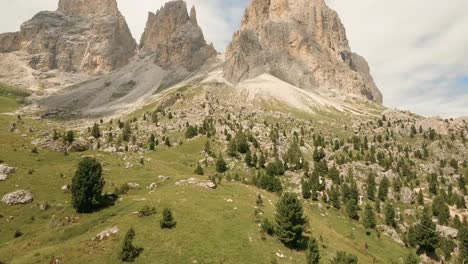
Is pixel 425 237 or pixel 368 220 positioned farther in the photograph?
pixel 368 220

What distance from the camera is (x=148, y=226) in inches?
2196

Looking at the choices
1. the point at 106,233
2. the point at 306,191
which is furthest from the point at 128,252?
the point at 306,191

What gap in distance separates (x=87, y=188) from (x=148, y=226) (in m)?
14.2

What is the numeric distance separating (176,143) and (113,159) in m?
53.0

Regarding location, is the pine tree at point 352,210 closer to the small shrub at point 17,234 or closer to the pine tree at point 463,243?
the pine tree at point 463,243

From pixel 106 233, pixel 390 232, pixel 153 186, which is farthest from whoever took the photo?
pixel 390 232

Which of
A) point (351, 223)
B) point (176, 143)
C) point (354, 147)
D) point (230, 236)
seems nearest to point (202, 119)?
point (176, 143)

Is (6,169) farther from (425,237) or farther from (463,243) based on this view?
(463,243)

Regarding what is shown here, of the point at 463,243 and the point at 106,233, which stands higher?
the point at 106,233

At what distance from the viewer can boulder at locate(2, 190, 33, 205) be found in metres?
65.0

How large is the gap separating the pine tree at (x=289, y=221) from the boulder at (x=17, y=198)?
146 ft

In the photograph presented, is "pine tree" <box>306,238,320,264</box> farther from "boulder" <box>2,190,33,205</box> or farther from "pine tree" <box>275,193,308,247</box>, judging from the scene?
"boulder" <box>2,190,33,205</box>

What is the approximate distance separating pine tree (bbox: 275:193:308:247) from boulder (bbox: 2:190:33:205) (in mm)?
44499

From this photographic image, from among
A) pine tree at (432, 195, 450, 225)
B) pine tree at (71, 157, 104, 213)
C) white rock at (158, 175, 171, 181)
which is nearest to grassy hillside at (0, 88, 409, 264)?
white rock at (158, 175, 171, 181)
